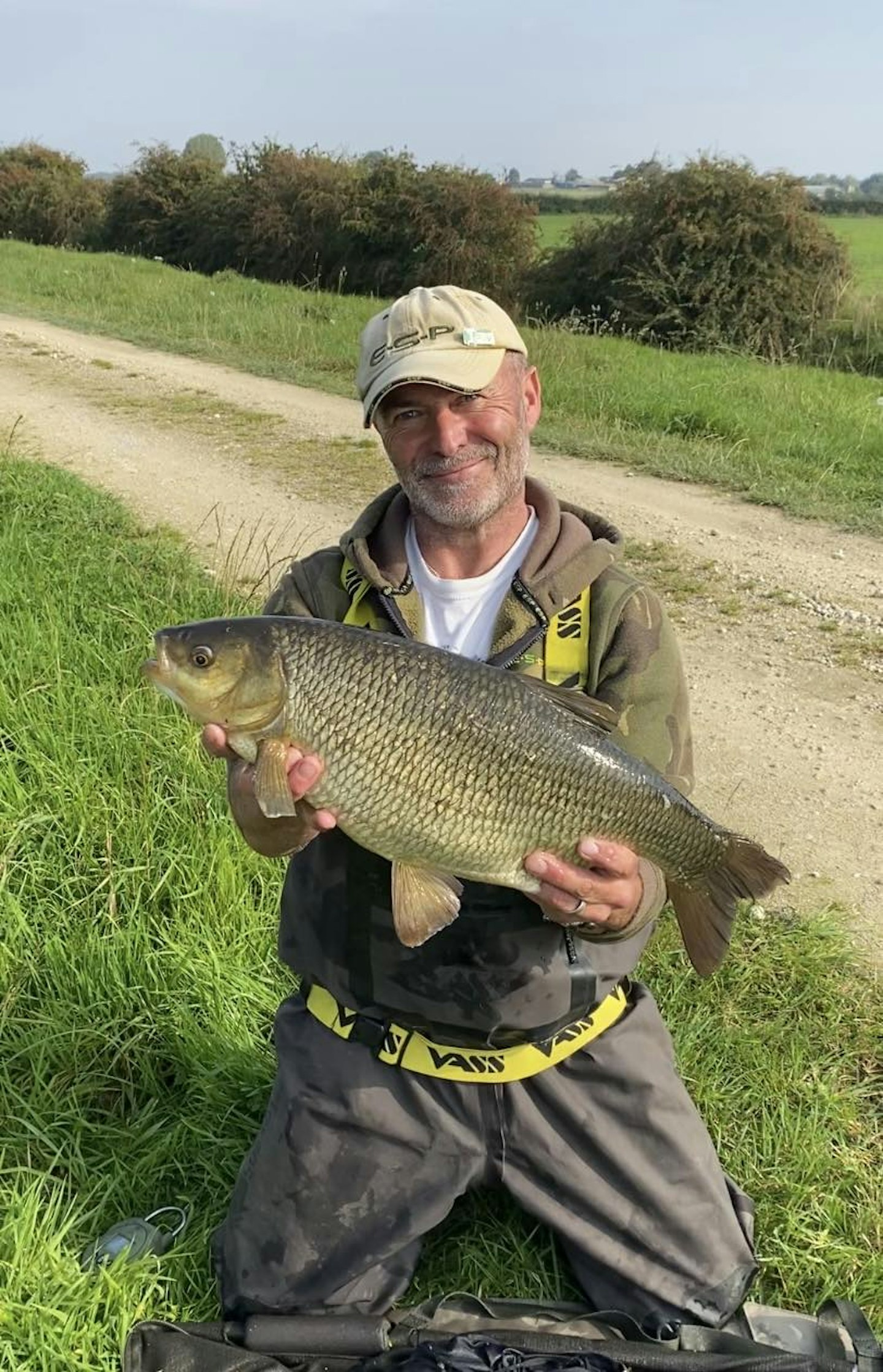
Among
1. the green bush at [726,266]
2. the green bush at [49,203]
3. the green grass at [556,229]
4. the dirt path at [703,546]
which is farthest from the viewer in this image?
the green bush at [49,203]

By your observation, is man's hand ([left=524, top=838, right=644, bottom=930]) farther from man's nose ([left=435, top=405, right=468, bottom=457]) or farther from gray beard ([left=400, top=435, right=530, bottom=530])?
man's nose ([left=435, top=405, right=468, bottom=457])

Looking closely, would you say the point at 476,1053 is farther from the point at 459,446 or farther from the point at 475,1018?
the point at 459,446

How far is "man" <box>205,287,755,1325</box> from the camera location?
2186mm

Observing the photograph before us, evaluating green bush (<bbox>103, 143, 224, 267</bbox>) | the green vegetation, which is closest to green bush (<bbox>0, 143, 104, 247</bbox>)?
the green vegetation

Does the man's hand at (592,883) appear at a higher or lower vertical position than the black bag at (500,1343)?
higher

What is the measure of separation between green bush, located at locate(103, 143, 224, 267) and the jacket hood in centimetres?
2882

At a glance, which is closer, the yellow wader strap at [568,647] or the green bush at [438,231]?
the yellow wader strap at [568,647]

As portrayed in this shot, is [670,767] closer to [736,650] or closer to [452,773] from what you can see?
[452,773]

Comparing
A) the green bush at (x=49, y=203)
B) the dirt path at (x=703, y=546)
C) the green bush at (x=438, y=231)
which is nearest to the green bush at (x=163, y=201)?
the green bush at (x=49, y=203)

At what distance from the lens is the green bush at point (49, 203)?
1353 inches

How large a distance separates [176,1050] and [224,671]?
1.22 metres

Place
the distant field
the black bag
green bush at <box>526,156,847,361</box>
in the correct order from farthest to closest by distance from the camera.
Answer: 1. the distant field
2. green bush at <box>526,156,847,361</box>
3. the black bag

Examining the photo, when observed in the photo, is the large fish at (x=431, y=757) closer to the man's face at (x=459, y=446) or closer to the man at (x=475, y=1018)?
the man at (x=475, y=1018)

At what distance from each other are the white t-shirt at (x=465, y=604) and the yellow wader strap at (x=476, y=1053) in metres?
0.80
